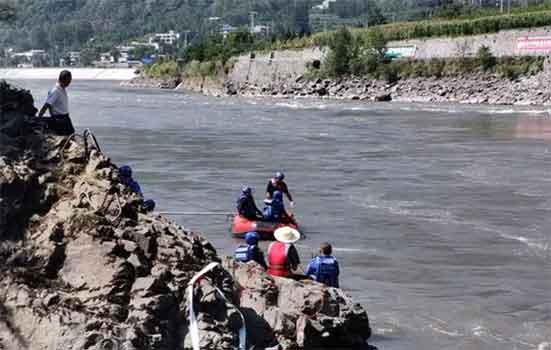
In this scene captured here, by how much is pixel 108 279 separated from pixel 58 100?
4280 millimetres

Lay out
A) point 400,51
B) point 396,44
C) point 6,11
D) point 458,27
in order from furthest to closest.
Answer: point 396,44 < point 400,51 < point 458,27 < point 6,11

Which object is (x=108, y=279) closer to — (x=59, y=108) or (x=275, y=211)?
(x=59, y=108)

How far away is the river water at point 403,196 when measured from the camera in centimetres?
1791

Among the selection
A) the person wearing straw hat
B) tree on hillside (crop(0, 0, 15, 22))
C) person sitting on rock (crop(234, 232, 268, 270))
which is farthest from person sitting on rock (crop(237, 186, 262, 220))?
the person wearing straw hat

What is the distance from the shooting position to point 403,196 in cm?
3162

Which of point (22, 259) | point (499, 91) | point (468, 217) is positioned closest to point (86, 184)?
point (22, 259)

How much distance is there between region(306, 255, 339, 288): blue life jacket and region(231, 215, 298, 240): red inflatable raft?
823 cm

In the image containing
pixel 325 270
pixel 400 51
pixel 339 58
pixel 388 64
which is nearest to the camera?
pixel 325 270

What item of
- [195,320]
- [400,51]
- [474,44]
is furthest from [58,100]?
[400,51]

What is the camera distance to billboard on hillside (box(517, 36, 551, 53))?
3501 inches

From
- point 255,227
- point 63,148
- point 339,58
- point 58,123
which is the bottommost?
point 339,58

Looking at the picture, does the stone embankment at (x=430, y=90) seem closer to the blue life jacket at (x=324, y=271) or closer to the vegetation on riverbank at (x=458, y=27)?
the vegetation on riverbank at (x=458, y=27)

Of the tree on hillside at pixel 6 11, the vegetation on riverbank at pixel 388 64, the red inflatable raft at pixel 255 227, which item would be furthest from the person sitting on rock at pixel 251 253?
the vegetation on riverbank at pixel 388 64

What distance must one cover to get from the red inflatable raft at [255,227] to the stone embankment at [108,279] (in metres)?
9.29
